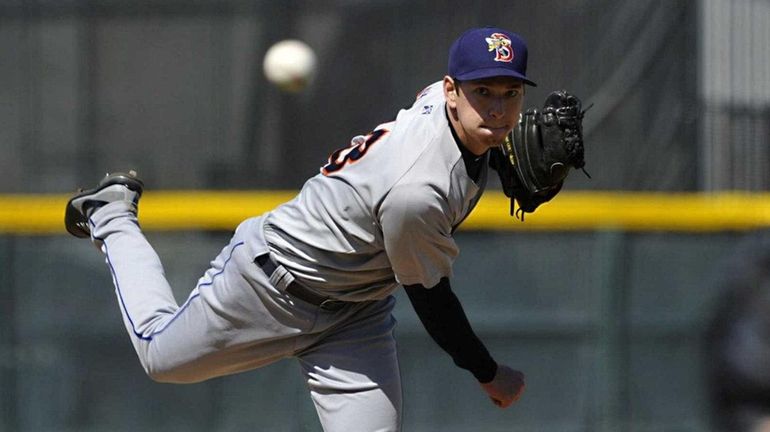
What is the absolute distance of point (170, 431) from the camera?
254 inches

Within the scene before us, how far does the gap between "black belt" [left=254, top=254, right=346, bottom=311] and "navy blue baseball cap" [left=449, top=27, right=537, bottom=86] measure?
713 millimetres

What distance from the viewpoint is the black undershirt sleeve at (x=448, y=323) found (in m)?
3.61

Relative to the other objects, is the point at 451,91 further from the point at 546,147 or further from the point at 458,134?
the point at 546,147

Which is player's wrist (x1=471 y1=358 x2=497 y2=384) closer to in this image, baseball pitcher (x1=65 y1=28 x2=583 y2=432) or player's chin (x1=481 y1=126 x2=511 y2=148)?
baseball pitcher (x1=65 y1=28 x2=583 y2=432)

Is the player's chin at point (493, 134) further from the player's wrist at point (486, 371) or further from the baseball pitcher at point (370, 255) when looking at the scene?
the player's wrist at point (486, 371)

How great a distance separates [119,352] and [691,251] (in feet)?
8.72

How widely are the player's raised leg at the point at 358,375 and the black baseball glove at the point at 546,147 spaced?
0.58 metres

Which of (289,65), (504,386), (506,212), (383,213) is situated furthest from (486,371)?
(289,65)

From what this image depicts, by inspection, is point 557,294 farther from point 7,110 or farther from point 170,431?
point 7,110

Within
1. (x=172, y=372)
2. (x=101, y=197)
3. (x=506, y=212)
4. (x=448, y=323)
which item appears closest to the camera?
(x=448, y=323)

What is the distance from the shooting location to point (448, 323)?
3.64m

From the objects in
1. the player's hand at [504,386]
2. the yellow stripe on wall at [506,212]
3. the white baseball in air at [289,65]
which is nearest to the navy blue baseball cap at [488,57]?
the player's hand at [504,386]

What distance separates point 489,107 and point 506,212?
121 inches

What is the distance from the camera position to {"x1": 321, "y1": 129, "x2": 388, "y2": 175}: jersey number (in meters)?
3.58
